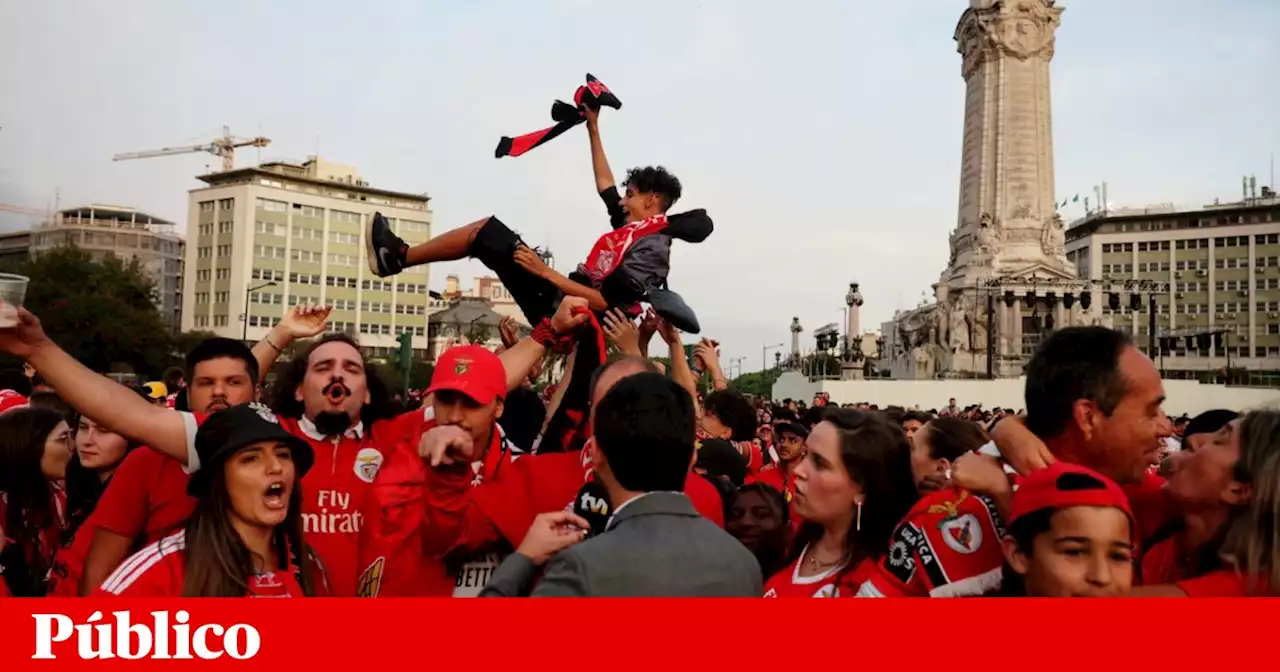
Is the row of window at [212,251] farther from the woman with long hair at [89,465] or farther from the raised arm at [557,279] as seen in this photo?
the raised arm at [557,279]

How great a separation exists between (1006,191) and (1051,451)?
47.9 metres

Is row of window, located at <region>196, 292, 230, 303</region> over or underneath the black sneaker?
over

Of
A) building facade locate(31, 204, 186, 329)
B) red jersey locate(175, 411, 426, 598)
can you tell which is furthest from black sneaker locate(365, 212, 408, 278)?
building facade locate(31, 204, 186, 329)

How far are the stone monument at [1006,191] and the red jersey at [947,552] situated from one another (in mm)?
46114

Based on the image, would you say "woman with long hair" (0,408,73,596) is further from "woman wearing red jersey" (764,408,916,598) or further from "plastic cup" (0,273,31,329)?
"woman wearing red jersey" (764,408,916,598)

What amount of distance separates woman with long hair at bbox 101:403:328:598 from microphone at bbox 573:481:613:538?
3.06 feet

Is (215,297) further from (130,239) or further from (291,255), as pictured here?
(130,239)

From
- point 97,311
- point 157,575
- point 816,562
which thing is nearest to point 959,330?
point 97,311

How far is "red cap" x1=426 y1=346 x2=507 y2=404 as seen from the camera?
143 inches

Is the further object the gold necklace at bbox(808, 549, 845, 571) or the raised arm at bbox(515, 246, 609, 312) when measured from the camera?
the raised arm at bbox(515, 246, 609, 312)

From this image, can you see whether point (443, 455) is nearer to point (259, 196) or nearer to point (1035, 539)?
point (1035, 539)

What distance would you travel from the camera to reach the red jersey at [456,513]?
11.0 ft

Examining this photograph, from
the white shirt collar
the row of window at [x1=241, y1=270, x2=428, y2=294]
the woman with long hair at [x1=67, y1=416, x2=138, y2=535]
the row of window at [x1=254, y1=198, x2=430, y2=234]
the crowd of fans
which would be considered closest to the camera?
the crowd of fans

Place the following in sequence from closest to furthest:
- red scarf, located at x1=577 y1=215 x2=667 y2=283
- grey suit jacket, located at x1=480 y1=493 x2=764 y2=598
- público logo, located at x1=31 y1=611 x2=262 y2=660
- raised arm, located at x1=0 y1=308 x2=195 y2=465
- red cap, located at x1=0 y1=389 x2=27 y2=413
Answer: grey suit jacket, located at x1=480 y1=493 x2=764 y2=598 < público logo, located at x1=31 y1=611 x2=262 y2=660 < raised arm, located at x1=0 y1=308 x2=195 y2=465 < red scarf, located at x1=577 y1=215 x2=667 y2=283 < red cap, located at x1=0 y1=389 x2=27 y2=413
